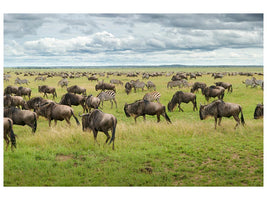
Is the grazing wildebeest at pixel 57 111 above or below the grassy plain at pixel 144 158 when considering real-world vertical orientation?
above

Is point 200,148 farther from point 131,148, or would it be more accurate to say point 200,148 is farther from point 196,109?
point 196,109

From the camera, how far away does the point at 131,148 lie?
32.4ft

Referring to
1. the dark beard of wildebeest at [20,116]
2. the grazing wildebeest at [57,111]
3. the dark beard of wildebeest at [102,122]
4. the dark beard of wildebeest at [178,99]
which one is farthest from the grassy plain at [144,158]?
the dark beard of wildebeest at [178,99]

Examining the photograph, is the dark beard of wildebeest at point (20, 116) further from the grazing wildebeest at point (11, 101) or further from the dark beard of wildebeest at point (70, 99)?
the grazing wildebeest at point (11, 101)

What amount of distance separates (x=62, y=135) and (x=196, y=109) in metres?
13.1

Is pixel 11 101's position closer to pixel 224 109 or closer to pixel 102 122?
pixel 102 122

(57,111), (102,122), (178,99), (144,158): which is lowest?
(144,158)

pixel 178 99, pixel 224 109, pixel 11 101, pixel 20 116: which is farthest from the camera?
pixel 178 99

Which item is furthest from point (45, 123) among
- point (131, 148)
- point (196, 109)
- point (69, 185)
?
point (196, 109)

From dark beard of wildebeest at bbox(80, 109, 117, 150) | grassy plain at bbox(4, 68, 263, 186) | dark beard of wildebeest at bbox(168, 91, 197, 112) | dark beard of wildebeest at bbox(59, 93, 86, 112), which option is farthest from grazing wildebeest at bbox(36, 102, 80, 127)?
dark beard of wildebeest at bbox(168, 91, 197, 112)

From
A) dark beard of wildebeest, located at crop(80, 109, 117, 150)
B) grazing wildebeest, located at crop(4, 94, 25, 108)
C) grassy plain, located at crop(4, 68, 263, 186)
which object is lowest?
grassy plain, located at crop(4, 68, 263, 186)

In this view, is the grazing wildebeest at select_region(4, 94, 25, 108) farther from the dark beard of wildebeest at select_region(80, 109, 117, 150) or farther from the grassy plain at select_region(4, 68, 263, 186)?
the dark beard of wildebeest at select_region(80, 109, 117, 150)

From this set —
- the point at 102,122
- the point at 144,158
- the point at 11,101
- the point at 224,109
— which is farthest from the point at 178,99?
the point at 11,101

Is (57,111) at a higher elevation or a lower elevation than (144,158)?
higher
